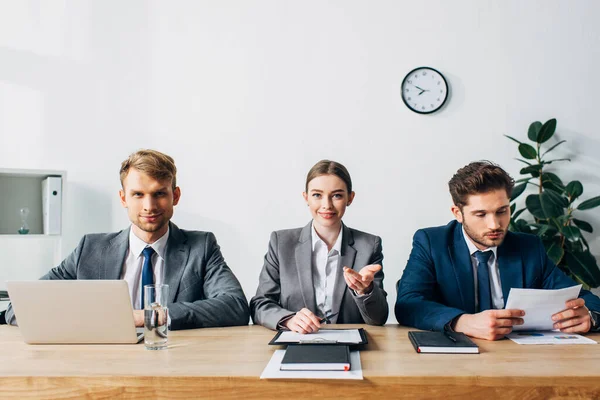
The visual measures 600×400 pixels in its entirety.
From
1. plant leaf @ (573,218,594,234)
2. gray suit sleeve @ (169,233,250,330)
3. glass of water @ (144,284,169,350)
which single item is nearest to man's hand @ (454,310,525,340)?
gray suit sleeve @ (169,233,250,330)

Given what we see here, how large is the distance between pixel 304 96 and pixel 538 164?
143 cm

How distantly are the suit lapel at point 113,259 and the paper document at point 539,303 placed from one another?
1304 mm

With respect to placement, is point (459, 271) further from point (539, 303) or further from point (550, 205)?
point (550, 205)

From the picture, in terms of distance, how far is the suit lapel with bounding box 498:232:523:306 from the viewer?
1.88 metres

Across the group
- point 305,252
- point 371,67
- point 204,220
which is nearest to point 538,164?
point 371,67

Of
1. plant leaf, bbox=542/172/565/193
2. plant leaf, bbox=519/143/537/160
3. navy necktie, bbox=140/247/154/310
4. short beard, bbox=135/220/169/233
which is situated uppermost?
plant leaf, bbox=519/143/537/160

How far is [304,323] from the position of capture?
1.53 meters

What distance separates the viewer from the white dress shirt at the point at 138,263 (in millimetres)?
1920

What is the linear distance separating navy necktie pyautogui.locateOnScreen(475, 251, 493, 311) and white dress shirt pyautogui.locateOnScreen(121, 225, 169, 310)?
1.14 meters

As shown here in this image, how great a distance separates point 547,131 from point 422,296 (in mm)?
1785

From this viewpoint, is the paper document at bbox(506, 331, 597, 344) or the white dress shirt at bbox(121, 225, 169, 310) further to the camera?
the white dress shirt at bbox(121, 225, 169, 310)

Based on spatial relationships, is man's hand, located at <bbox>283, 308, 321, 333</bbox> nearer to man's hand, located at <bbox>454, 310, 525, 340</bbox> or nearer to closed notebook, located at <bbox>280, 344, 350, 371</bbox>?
closed notebook, located at <bbox>280, 344, 350, 371</bbox>

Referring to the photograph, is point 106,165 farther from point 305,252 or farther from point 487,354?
point 487,354

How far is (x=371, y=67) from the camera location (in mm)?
3279
